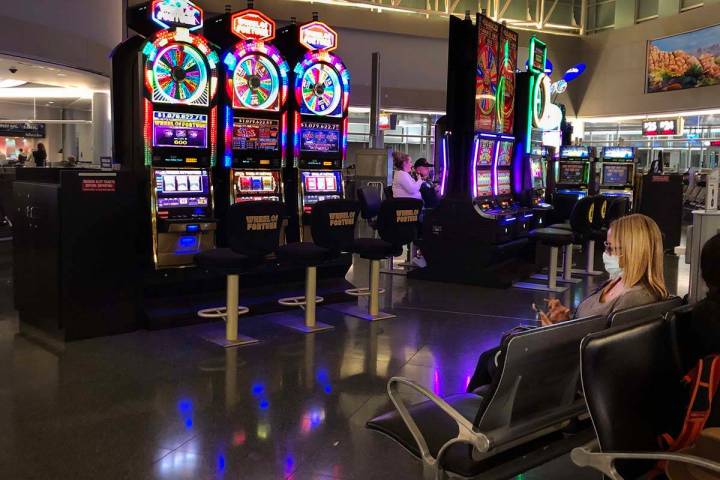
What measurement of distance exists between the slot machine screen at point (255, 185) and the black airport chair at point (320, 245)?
98 centimetres

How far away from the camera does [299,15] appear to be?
16453 millimetres

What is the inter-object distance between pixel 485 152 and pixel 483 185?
Result: 407 millimetres

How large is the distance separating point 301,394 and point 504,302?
361 centimetres

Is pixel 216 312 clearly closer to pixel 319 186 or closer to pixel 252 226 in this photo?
pixel 252 226

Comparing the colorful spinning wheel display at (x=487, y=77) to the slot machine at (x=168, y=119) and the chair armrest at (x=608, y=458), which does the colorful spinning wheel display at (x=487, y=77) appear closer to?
the slot machine at (x=168, y=119)

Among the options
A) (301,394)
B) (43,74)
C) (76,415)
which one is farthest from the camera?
(43,74)

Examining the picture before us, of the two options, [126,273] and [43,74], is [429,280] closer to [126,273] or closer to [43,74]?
[126,273]

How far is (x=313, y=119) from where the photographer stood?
7.21 m

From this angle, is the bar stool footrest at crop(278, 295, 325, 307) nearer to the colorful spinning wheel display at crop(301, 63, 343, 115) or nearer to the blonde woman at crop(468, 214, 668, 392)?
the colorful spinning wheel display at crop(301, 63, 343, 115)

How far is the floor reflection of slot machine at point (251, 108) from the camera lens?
6.54 m

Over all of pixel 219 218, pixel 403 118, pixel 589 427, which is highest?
pixel 403 118

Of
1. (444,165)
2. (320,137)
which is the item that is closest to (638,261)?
(320,137)

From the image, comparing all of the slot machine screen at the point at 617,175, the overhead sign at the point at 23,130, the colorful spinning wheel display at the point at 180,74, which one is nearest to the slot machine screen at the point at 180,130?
the colorful spinning wheel display at the point at 180,74

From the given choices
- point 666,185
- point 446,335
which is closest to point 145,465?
point 446,335
